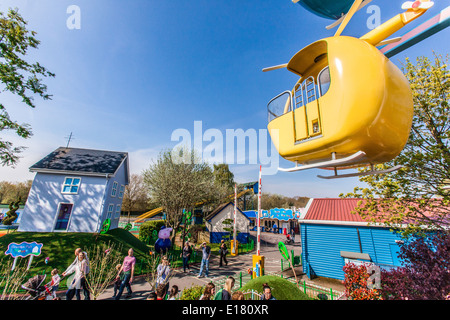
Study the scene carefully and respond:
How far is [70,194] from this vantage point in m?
15.9

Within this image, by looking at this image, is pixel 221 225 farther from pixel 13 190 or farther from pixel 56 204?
pixel 13 190

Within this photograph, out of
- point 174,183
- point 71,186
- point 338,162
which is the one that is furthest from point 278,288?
point 71,186

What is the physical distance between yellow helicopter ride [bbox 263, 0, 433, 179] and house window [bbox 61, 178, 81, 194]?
19.1m

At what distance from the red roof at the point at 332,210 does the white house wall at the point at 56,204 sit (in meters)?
17.2

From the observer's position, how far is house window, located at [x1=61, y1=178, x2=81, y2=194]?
1598 cm

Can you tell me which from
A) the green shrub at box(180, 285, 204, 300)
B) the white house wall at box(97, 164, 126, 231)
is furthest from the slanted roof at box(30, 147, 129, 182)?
the green shrub at box(180, 285, 204, 300)

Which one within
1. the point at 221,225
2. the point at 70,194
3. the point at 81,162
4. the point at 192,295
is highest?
the point at 81,162

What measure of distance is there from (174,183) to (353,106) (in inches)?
A: 654

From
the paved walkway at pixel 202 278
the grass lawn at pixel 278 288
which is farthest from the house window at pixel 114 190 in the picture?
the grass lawn at pixel 278 288

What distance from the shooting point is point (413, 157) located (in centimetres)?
585

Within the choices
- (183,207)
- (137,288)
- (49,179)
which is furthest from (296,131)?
(49,179)

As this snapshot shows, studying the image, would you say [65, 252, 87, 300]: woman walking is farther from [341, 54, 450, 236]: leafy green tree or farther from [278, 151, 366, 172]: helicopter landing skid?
[341, 54, 450, 236]: leafy green tree

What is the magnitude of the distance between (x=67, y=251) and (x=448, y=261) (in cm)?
1700

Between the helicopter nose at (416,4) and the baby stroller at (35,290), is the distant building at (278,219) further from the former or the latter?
the helicopter nose at (416,4)
